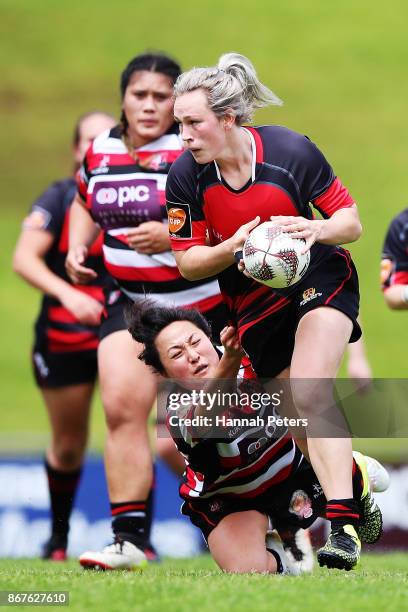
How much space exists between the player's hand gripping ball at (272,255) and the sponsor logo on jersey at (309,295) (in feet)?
1.04

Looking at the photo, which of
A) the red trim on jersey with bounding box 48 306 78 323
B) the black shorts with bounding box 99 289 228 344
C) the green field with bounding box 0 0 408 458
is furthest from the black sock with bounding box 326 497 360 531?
the green field with bounding box 0 0 408 458

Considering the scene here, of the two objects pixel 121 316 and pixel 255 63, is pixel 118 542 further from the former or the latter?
pixel 255 63

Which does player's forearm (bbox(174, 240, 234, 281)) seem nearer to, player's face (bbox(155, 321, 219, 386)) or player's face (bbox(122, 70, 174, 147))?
player's face (bbox(155, 321, 219, 386))

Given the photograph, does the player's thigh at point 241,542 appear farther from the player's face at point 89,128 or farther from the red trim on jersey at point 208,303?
the player's face at point 89,128

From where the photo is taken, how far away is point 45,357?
27.5 ft

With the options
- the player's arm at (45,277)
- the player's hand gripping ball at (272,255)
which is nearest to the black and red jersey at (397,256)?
the player's arm at (45,277)

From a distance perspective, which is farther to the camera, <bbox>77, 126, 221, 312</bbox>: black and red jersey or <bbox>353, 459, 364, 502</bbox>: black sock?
<bbox>77, 126, 221, 312</bbox>: black and red jersey

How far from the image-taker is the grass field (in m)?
4.09

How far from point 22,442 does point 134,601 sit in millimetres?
5193

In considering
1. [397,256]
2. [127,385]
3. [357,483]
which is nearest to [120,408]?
[127,385]

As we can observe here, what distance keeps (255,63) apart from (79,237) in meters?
18.9

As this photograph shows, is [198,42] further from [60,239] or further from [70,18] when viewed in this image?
[60,239]

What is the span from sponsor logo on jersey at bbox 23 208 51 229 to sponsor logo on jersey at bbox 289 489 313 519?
3.07 meters

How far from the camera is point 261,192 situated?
17.1ft
